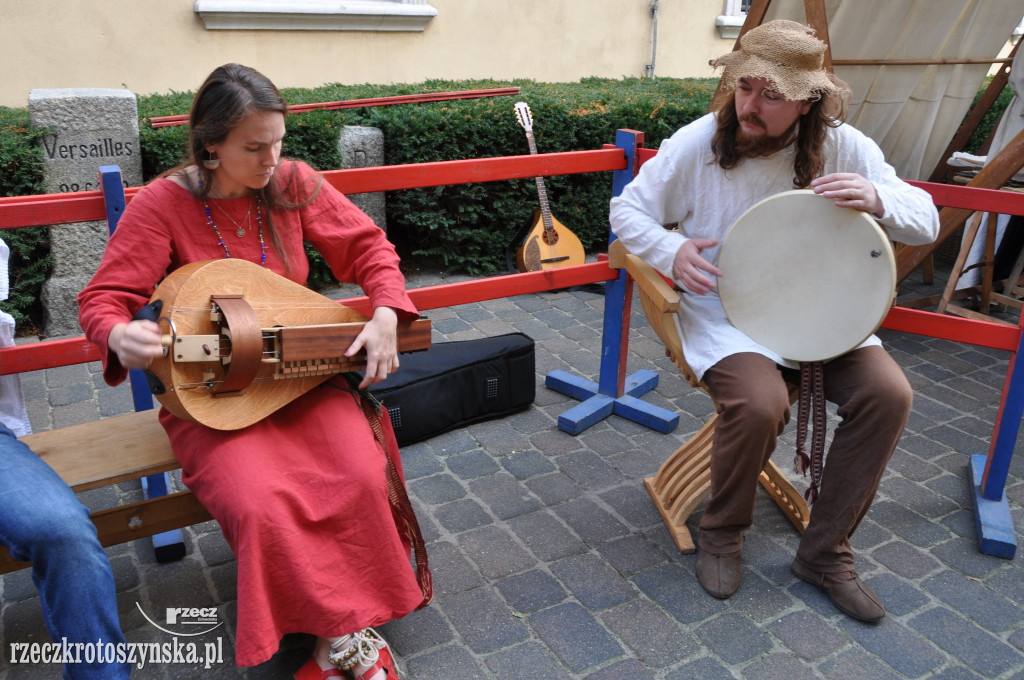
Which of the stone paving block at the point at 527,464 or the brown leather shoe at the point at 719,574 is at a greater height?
the brown leather shoe at the point at 719,574

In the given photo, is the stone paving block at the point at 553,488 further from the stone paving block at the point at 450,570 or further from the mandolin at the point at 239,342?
the mandolin at the point at 239,342

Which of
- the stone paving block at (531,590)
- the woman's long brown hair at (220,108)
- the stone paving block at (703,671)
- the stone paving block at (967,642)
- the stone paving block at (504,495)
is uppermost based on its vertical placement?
the woman's long brown hair at (220,108)

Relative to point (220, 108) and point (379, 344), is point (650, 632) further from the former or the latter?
point (220, 108)

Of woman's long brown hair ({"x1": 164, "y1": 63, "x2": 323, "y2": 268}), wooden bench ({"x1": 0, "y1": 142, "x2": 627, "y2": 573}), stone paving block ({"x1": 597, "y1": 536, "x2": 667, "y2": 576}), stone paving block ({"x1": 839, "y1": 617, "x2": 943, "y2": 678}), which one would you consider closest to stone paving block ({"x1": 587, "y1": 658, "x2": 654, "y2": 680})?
stone paving block ({"x1": 597, "y1": 536, "x2": 667, "y2": 576})

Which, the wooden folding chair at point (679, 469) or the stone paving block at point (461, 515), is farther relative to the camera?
the stone paving block at point (461, 515)

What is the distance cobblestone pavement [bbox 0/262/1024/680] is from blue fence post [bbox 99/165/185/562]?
0.21 ft

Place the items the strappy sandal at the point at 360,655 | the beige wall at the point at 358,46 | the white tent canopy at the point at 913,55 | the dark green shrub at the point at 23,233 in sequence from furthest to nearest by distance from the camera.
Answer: the beige wall at the point at 358,46 < the white tent canopy at the point at 913,55 < the dark green shrub at the point at 23,233 < the strappy sandal at the point at 360,655

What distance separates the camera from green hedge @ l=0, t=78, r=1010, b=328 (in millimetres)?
4336

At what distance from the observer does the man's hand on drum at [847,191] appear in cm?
216

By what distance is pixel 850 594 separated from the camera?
2.32 meters

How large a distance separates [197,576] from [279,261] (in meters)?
1.04

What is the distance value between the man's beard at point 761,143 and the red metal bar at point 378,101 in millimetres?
3193

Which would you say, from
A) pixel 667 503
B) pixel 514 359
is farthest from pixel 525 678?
pixel 514 359

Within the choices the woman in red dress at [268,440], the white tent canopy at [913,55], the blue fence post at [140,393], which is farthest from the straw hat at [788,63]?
the white tent canopy at [913,55]
